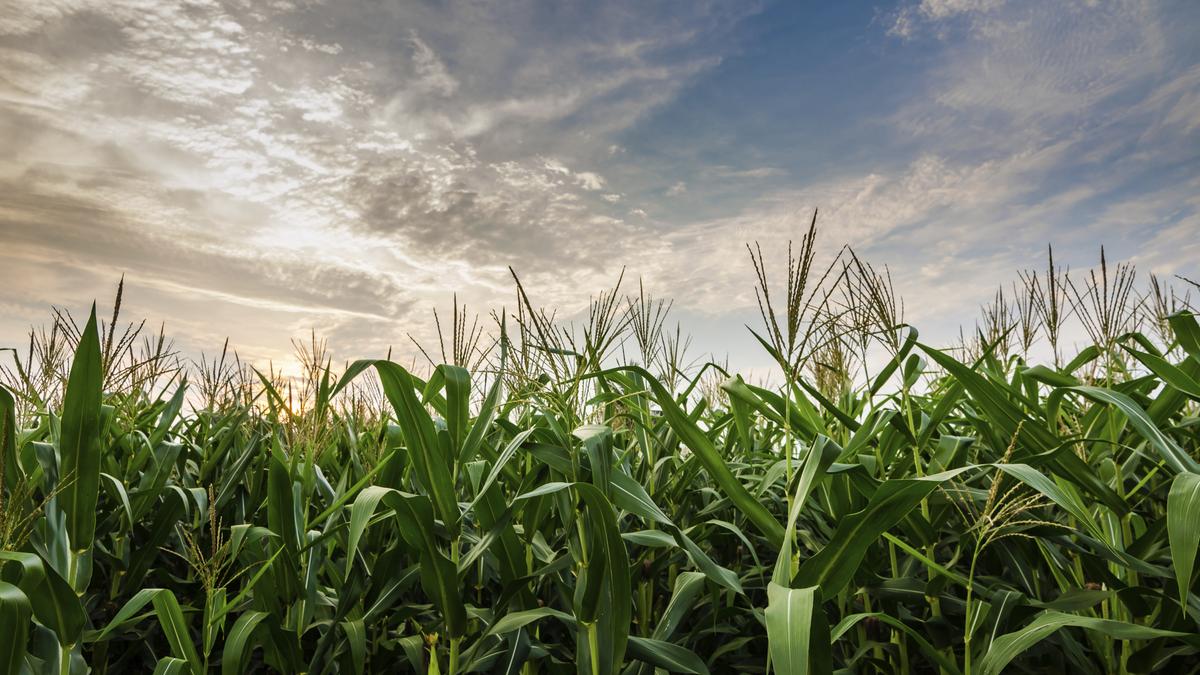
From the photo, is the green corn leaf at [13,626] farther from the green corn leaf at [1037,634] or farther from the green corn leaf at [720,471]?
the green corn leaf at [1037,634]

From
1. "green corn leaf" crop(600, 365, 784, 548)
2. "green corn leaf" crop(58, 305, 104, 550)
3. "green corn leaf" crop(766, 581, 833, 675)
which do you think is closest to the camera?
"green corn leaf" crop(766, 581, 833, 675)

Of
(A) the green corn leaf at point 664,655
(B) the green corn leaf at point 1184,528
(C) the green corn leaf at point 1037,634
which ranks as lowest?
(A) the green corn leaf at point 664,655

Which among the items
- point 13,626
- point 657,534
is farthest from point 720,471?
point 13,626

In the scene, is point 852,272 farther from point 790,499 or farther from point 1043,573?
point 1043,573

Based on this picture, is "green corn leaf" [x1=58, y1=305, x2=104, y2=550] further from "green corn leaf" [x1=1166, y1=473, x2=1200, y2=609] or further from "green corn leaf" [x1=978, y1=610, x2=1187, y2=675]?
"green corn leaf" [x1=1166, y1=473, x2=1200, y2=609]

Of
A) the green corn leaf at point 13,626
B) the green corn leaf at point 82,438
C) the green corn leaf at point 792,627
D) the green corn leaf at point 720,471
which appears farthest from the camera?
the green corn leaf at point 82,438

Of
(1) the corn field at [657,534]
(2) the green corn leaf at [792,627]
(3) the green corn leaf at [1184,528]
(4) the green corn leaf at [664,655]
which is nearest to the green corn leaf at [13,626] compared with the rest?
(1) the corn field at [657,534]

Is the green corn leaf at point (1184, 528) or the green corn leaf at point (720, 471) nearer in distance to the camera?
the green corn leaf at point (1184, 528)

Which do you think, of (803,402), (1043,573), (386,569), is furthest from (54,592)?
(1043,573)

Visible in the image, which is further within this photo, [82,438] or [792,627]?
[82,438]

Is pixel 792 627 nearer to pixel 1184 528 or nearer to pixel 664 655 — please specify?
pixel 664 655

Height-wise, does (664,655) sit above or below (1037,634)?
below

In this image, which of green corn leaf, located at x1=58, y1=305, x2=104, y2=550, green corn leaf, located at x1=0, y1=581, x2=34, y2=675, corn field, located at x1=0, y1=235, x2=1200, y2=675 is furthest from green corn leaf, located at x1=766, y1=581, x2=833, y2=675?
green corn leaf, located at x1=58, y1=305, x2=104, y2=550

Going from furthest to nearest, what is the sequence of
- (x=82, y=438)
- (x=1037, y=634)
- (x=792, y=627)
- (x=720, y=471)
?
(x=82, y=438) → (x=720, y=471) → (x=1037, y=634) → (x=792, y=627)
